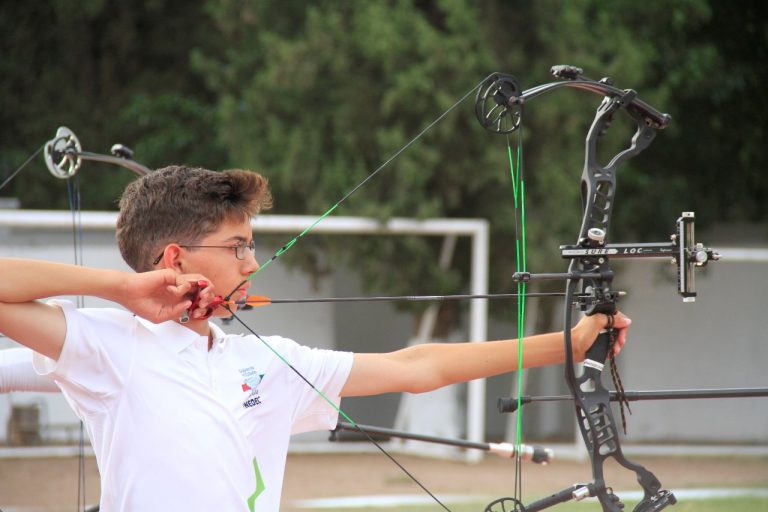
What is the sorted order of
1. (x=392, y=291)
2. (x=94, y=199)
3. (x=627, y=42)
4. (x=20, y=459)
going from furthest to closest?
1. (x=94, y=199)
2. (x=627, y=42)
3. (x=392, y=291)
4. (x=20, y=459)

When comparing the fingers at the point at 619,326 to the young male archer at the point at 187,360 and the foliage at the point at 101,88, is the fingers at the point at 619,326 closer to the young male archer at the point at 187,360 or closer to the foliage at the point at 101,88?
the young male archer at the point at 187,360

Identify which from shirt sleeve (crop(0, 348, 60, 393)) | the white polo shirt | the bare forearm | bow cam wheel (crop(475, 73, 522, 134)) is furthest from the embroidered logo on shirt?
shirt sleeve (crop(0, 348, 60, 393))

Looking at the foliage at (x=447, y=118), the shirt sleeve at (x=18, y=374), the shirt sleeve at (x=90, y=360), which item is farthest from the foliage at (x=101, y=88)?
the shirt sleeve at (x=90, y=360)

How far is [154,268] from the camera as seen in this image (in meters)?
2.11

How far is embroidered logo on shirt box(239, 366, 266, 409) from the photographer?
210cm

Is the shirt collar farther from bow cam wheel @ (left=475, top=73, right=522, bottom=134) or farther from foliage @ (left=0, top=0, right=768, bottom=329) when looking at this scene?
foliage @ (left=0, top=0, right=768, bottom=329)

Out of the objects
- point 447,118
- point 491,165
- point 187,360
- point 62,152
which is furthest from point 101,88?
point 187,360

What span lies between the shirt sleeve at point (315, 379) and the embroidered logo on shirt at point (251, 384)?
9cm

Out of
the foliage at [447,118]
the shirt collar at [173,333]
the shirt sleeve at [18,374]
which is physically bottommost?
the shirt sleeve at [18,374]

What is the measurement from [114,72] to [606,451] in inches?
445

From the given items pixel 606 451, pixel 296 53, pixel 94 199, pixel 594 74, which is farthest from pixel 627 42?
pixel 606 451

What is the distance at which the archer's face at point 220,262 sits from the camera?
2104mm

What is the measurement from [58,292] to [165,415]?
0.31 metres

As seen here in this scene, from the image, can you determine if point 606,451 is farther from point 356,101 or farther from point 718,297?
point 718,297
